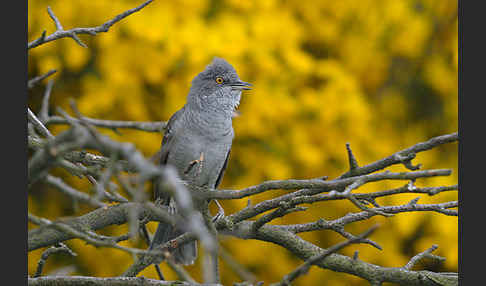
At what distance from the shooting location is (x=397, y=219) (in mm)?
6621

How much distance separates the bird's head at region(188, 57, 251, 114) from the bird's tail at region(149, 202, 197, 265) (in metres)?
1.12

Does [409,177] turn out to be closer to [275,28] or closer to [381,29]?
[275,28]

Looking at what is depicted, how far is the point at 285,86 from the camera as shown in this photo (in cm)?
639

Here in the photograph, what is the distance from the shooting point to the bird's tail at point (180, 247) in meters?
4.24

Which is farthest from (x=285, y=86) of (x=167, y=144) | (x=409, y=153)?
(x=409, y=153)

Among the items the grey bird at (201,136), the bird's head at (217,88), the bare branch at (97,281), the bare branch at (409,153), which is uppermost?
the bird's head at (217,88)

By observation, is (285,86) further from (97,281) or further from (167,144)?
(97,281)

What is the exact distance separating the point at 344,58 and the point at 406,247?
262 centimetres

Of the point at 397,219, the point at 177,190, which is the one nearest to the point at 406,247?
the point at 397,219

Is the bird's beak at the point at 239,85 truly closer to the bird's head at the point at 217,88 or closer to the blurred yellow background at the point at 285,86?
the bird's head at the point at 217,88

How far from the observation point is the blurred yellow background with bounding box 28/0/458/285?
19.1 feet

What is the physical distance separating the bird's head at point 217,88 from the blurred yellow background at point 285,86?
785 millimetres

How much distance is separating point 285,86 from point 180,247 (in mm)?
2874

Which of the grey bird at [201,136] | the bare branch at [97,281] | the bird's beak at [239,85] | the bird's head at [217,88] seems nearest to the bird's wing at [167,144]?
the grey bird at [201,136]
